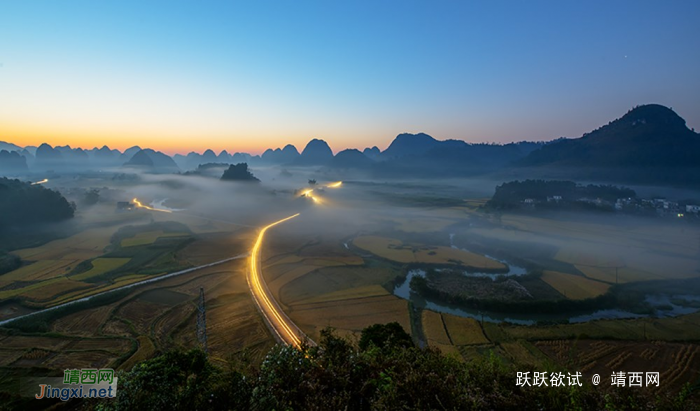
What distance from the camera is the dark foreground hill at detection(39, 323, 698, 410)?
9164 mm

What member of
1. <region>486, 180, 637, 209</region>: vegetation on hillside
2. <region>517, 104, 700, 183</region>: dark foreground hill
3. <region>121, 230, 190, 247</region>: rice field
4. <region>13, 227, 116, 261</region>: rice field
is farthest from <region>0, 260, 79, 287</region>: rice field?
<region>517, 104, 700, 183</region>: dark foreground hill

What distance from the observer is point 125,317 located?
2972cm

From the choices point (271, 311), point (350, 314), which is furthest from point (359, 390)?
point (271, 311)

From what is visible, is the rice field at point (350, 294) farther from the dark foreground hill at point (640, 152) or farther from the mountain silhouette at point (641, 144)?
the mountain silhouette at point (641, 144)

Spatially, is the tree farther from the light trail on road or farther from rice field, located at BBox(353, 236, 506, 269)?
rice field, located at BBox(353, 236, 506, 269)

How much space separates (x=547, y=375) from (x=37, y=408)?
24.6 meters

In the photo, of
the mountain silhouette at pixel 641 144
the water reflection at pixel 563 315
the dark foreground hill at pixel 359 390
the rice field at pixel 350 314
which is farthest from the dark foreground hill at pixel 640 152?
the dark foreground hill at pixel 359 390

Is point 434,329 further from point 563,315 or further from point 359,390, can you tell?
point 359,390

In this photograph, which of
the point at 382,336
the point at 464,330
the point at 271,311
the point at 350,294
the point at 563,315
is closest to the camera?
the point at 382,336

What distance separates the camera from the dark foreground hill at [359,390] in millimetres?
9164

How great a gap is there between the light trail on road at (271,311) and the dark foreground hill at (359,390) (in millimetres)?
8823

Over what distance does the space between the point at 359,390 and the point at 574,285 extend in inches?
1581

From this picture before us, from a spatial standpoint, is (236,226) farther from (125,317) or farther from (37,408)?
(37,408)

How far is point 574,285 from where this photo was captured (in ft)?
124
